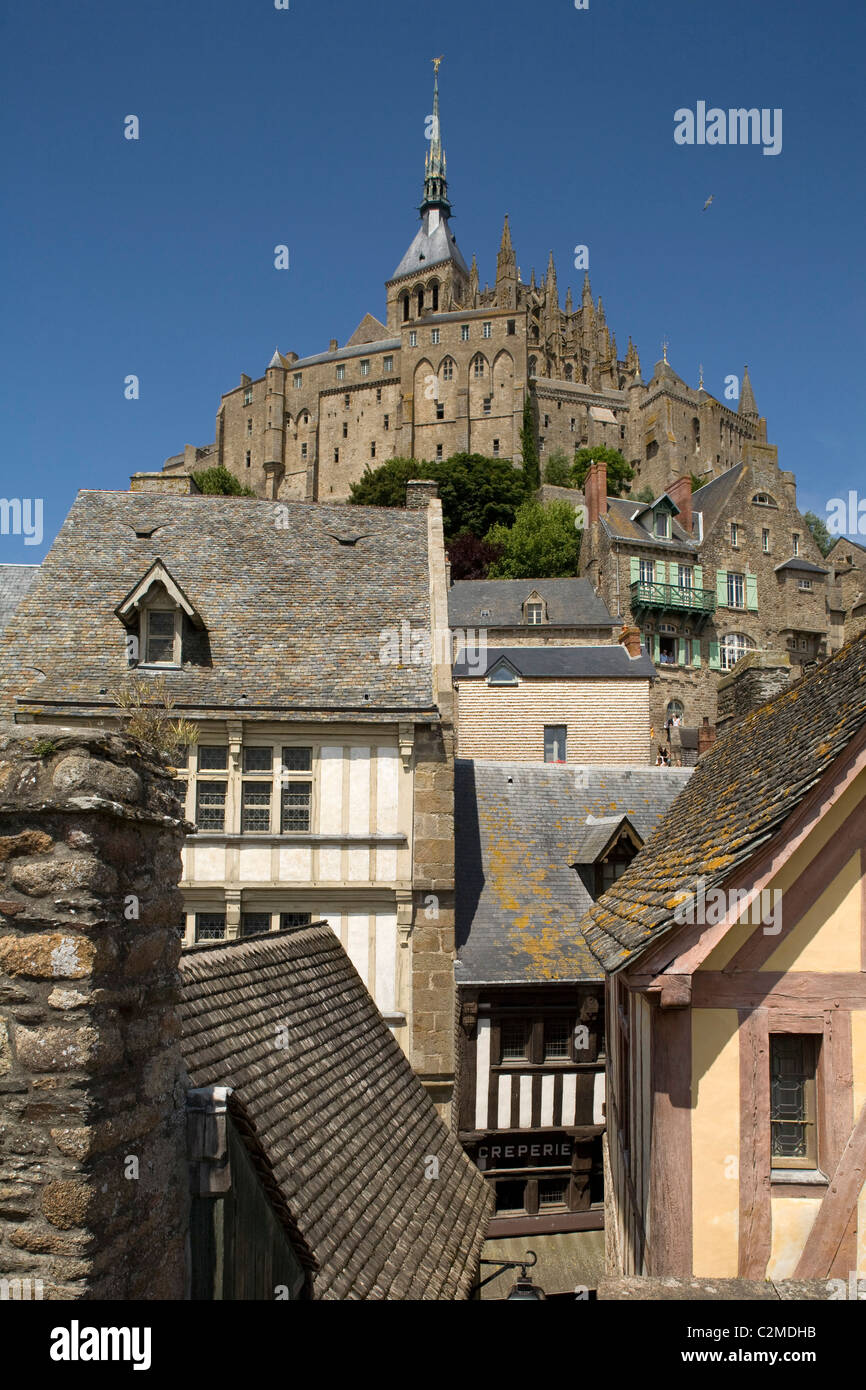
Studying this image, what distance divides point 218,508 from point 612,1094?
13.9m

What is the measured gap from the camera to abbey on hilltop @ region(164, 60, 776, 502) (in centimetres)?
9369

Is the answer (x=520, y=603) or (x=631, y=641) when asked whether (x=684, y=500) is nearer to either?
(x=520, y=603)

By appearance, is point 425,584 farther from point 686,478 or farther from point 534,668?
point 686,478

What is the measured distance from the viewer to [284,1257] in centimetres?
591

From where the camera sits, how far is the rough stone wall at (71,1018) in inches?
131

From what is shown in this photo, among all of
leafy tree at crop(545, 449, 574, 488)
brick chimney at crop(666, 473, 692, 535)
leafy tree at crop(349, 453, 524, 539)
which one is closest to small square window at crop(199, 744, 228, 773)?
brick chimney at crop(666, 473, 692, 535)

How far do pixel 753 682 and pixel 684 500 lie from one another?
41669 millimetres

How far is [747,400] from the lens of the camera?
10831 centimetres

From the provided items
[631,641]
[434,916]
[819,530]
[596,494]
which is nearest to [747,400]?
[819,530]

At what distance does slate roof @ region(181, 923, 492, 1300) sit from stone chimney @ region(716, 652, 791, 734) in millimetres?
5957

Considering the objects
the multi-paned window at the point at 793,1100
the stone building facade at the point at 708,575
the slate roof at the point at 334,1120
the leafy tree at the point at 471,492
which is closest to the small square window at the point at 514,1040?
the slate roof at the point at 334,1120

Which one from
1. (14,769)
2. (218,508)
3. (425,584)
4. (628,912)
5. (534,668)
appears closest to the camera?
(14,769)

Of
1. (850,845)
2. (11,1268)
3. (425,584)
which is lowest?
(11,1268)

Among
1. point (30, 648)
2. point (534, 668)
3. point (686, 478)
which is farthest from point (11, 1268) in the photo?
point (686, 478)
